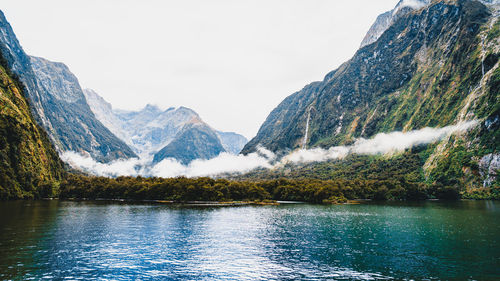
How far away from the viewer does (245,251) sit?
230 feet

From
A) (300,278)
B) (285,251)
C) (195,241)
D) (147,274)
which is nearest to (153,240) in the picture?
(195,241)

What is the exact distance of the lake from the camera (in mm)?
52625

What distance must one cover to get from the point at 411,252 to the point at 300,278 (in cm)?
3354

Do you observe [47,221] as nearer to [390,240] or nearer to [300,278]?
[300,278]

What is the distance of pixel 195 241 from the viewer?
80.9 meters

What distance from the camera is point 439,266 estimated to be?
187ft

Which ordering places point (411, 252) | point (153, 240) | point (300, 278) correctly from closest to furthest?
point (300, 278) < point (411, 252) < point (153, 240)

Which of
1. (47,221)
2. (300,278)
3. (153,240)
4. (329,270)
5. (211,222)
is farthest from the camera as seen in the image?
(211,222)

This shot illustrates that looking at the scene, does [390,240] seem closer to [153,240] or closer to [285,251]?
[285,251]

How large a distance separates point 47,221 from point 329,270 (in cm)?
10123

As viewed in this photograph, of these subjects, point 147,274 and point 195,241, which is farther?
point 195,241

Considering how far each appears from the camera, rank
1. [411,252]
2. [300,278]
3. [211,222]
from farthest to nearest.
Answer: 1. [211,222]
2. [411,252]
3. [300,278]

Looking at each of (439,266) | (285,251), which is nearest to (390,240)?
(439,266)

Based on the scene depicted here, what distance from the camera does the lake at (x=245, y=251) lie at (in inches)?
2072
